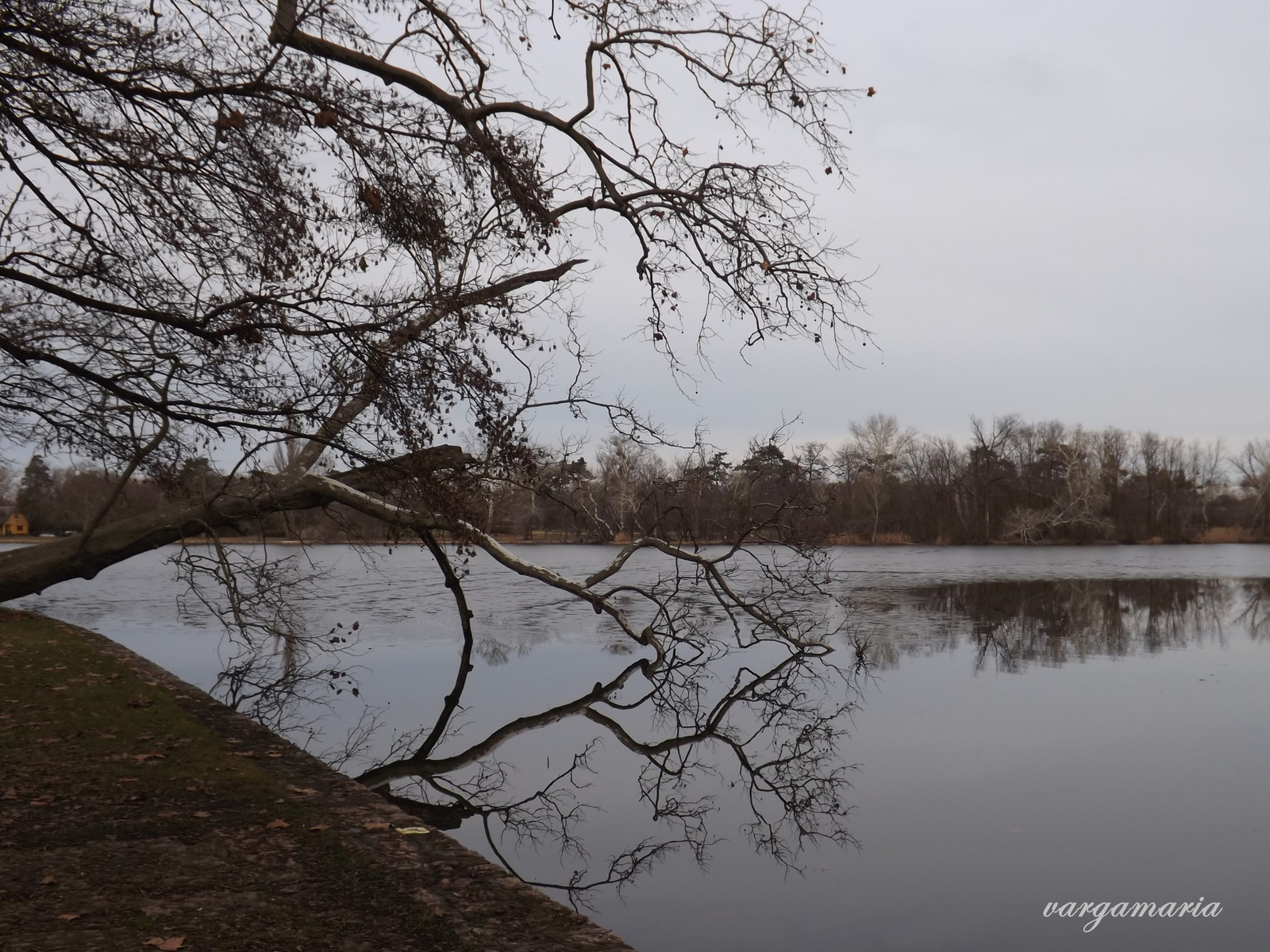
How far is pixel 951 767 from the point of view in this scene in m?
8.80

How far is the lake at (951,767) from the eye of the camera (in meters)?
5.75

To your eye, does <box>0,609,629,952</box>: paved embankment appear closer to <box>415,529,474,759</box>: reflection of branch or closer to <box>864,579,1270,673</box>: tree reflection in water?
<box>415,529,474,759</box>: reflection of branch

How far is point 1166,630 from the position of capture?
17.7 meters

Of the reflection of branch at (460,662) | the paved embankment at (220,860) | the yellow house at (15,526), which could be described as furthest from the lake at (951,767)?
the yellow house at (15,526)

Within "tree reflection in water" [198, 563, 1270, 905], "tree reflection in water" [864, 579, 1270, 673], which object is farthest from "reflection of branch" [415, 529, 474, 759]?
"tree reflection in water" [864, 579, 1270, 673]

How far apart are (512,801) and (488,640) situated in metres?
8.63

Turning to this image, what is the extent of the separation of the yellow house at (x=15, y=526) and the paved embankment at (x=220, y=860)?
219ft

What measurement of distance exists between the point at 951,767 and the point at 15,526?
72.0 metres

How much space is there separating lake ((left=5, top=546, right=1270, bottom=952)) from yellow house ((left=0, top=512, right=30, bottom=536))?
2010 inches

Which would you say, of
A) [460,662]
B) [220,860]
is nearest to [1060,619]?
[460,662]

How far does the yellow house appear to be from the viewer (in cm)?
6519

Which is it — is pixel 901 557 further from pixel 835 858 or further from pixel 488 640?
pixel 835 858

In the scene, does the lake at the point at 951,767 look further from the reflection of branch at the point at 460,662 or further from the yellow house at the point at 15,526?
the yellow house at the point at 15,526

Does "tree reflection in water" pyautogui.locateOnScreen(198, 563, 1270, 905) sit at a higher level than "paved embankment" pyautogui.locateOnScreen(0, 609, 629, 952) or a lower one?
lower
